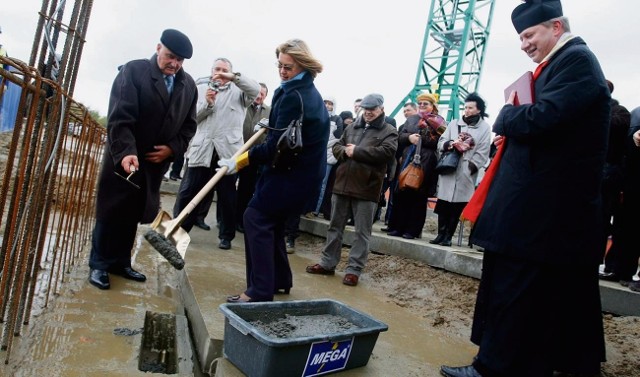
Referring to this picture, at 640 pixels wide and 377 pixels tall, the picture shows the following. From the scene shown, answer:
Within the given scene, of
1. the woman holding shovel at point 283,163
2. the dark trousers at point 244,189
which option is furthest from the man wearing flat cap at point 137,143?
the dark trousers at point 244,189

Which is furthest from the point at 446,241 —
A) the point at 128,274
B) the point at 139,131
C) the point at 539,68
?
the point at 139,131

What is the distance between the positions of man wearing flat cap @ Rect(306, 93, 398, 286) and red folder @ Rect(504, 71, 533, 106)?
70.1 inches

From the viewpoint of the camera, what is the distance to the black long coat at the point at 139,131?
9.83 feet

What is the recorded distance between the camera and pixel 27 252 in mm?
2055

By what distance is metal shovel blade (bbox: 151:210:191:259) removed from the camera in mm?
2783

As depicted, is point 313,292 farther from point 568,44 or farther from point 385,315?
point 568,44

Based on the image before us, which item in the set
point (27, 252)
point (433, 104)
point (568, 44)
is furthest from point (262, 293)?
point (433, 104)

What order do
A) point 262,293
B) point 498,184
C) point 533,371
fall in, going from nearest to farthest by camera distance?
point 533,371 → point 498,184 → point 262,293

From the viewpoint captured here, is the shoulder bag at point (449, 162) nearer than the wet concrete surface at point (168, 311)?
No

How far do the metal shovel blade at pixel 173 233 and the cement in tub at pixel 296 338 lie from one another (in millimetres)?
726

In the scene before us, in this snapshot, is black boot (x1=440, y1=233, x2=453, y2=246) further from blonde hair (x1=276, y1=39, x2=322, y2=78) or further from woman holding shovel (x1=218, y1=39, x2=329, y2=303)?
blonde hair (x1=276, y1=39, x2=322, y2=78)

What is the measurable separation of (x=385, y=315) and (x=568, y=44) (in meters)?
2.10

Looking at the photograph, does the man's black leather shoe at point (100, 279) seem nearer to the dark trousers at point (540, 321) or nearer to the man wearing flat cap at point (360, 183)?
the man wearing flat cap at point (360, 183)

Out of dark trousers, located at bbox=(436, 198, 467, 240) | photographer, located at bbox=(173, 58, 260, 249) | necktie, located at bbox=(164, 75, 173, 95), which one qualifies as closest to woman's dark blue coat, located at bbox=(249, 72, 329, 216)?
necktie, located at bbox=(164, 75, 173, 95)
